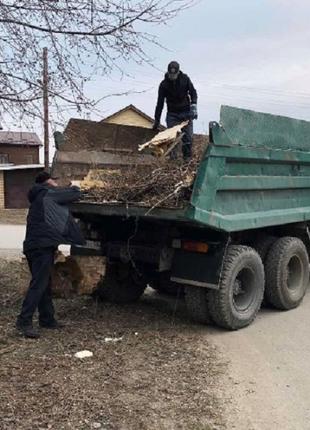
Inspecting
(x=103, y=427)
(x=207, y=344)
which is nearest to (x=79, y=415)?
(x=103, y=427)

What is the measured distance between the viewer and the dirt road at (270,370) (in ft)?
14.9

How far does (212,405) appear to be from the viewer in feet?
15.4

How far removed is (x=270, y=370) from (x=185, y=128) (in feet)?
11.0

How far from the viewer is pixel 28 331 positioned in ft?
20.2

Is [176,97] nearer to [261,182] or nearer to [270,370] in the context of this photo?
[261,182]

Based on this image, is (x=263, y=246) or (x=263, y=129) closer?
(x=263, y=129)

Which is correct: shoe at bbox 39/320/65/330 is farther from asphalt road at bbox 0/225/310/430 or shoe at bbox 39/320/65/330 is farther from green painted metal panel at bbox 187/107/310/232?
green painted metal panel at bbox 187/107/310/232

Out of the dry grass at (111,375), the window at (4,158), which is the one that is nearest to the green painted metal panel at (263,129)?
the dry grass at (111,375)

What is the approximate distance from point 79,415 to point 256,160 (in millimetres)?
3650

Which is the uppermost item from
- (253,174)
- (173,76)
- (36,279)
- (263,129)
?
(173,76)

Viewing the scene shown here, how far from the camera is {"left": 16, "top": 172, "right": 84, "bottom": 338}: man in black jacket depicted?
20.5 ft

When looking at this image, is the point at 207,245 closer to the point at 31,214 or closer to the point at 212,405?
the point at 31,214


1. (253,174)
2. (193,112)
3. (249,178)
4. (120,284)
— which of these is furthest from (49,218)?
(193,112)

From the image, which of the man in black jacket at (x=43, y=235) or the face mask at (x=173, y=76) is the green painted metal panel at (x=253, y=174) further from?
the face mask at (x=173, y=76)
